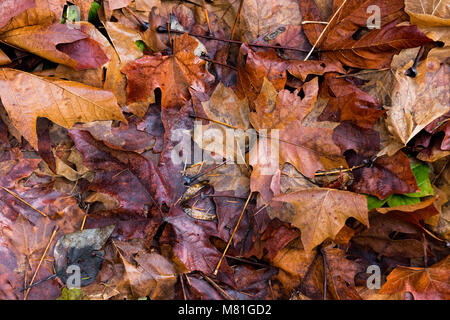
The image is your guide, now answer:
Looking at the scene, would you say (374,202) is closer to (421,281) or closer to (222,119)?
(421,281)

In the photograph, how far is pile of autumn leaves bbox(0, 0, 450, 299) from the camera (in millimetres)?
1674

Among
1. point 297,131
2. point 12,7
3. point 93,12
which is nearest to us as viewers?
point 12,7

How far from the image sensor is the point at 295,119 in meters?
1.68

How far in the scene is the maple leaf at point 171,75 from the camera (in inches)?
69.0

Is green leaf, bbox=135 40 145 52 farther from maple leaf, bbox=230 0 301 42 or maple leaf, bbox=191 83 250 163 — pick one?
maple leaf, bbox=230 0 301 42

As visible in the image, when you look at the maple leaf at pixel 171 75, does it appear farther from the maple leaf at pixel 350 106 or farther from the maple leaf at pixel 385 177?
the maple leaf at pixel 385 177

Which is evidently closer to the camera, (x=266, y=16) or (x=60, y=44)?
(x=60, y=44)

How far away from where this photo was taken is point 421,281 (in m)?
1.74

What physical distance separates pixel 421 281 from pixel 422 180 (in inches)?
20.9

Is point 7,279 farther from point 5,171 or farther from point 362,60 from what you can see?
point 362,60

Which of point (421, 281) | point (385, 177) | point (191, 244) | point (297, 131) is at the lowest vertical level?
point (421, 281)

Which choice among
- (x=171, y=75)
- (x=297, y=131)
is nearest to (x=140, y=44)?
(x=171, y=75)

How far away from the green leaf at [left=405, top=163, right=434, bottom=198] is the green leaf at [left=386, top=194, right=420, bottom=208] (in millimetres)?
22

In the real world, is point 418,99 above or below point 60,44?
below
